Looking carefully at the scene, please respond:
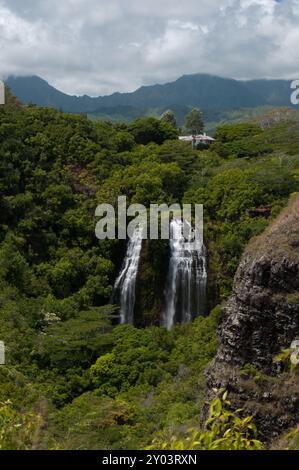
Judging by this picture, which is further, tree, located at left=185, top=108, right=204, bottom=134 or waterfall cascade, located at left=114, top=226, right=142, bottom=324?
tree, located at left=185, top=108, right=204, bottom=134

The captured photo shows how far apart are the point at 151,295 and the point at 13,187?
7.55m

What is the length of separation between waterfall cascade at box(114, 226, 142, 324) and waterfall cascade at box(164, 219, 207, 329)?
1.31 meters

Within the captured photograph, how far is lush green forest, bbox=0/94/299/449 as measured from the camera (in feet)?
46.2

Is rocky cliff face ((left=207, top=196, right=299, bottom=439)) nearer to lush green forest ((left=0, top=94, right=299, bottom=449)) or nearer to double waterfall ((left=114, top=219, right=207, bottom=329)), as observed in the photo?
lush green forest ((left=0, top=94, right=299, bottom=449))

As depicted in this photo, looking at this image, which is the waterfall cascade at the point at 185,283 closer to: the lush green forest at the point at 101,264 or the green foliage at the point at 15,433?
the lush green forest at the point at 101,264

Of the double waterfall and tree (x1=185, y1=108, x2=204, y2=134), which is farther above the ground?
tree (x1=185, y1=108, x2=204, y2=134)

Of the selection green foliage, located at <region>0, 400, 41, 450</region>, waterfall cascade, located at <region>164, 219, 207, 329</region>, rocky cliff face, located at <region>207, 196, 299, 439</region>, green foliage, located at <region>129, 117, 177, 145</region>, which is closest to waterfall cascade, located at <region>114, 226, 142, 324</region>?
waterfall cascade, located at <region>164, 219, 207, 329</region>

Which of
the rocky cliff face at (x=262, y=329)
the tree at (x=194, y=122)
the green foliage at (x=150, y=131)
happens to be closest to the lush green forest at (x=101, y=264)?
the green foliage at (x=150, y=131)

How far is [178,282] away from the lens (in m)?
20.5

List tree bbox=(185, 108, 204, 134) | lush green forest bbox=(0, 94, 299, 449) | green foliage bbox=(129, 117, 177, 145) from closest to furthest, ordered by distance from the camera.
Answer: lush green forest bbox=(0, 94, 299, 449)
green foliage bbox=(129, 117, 177, 145)
tree bbox=(185, 108, 204, 134)

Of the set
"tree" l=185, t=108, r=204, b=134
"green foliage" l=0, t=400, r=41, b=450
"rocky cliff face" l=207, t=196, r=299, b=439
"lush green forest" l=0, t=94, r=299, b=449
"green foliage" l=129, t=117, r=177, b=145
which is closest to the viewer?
"green foliage" l=0, t=400, r=41, b=450

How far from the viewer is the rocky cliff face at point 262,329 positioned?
10.4 m

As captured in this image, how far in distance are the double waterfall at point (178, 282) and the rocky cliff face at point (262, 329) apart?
26.1 feet

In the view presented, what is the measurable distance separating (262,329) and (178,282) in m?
9.17
